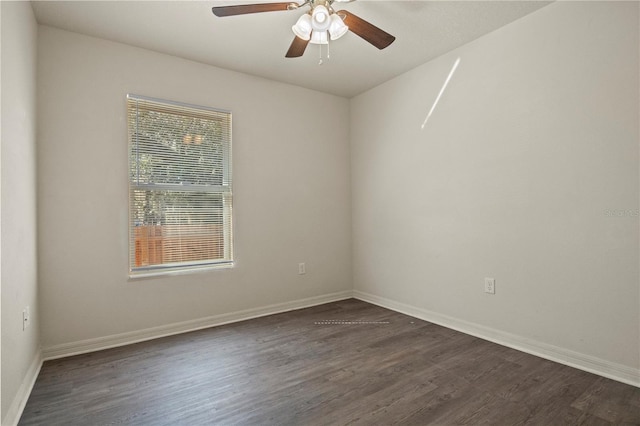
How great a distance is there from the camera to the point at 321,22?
2105mm

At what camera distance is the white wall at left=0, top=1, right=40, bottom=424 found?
173 centimetres

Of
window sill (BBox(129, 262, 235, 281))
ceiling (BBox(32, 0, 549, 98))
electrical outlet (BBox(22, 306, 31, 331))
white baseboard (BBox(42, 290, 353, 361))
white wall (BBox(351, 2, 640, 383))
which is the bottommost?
white baseboard (BBox(42, 290, 353, 361))

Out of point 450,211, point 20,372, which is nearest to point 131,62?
point 20,372

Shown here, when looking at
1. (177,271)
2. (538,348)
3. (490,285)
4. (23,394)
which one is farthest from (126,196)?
(538,348)

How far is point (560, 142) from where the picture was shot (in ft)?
7.93

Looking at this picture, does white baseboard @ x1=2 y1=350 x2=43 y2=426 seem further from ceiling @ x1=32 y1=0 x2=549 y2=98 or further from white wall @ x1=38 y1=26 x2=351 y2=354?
ceiling @ x1=32 y1=0 x2=549 y2=98

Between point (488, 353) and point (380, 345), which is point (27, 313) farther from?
point (488, 353)

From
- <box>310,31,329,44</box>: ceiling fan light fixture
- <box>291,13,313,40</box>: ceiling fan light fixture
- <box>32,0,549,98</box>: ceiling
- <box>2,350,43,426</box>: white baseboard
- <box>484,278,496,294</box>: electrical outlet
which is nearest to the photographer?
<box>2,350,43,426</box>: white baseboard

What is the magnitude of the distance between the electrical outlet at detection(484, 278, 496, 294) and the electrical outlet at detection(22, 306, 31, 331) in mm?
3296

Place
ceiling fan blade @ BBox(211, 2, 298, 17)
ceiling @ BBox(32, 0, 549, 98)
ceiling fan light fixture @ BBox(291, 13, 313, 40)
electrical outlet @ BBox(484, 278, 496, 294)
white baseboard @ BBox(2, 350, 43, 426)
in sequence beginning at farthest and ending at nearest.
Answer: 1. electrical outlet @ BBox(484, 278, 496, 294)
2. ceiling @ BBox(32, 0, 549, 98)
3. ceiling fan light fixture @ BBox(291, 13, 313, 40)
4. ceiling fan blade @ BBox(211, 2, 298, 17)
5. white baseboard @ BBox(2, 350, 43, 426)

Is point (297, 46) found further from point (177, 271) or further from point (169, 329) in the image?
point (169, 329)

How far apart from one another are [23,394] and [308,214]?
278 centimetres

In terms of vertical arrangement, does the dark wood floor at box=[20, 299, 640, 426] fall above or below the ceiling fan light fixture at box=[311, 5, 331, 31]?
below

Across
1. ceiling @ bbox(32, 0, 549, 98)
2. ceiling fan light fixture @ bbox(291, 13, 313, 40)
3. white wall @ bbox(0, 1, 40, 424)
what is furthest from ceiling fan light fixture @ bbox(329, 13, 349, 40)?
white wall @ bbox(0, 1, 40, 424)
